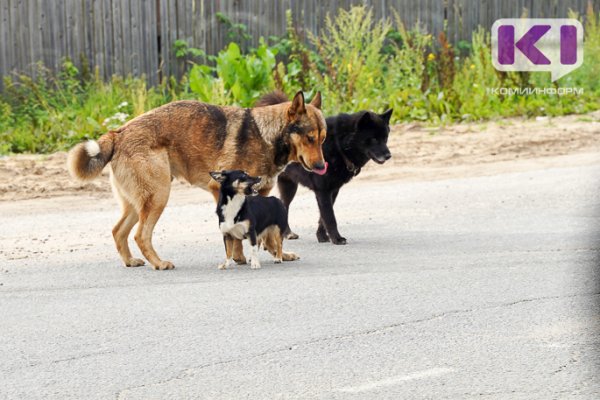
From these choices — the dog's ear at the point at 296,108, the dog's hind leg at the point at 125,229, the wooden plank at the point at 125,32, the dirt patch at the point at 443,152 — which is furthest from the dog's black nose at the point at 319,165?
the wooden plank at the point at 125,32

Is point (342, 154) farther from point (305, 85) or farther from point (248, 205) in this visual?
point (305, 85)

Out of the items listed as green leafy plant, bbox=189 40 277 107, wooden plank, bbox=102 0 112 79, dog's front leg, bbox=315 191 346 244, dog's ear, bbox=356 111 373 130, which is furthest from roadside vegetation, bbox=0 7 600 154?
dog's front leg, bbox=315 191 346 244

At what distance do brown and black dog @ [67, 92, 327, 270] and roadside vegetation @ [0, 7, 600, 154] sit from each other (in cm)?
707

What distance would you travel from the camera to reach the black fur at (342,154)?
10.3 meters

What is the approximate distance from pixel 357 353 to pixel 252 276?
2411mm

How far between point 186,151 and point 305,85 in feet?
31.0

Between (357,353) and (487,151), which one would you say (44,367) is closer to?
(357,353)

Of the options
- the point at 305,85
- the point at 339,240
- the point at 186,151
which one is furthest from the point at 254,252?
the point at 305,85

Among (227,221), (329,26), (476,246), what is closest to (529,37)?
(329,26)

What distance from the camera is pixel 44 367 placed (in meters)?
6.17

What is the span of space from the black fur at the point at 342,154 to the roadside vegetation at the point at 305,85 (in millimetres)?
6471

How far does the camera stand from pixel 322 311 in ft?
24.1

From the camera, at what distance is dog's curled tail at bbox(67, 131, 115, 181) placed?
8906 mm

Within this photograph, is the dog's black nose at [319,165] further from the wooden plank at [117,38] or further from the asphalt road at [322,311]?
the wooden plank at [117,38]
